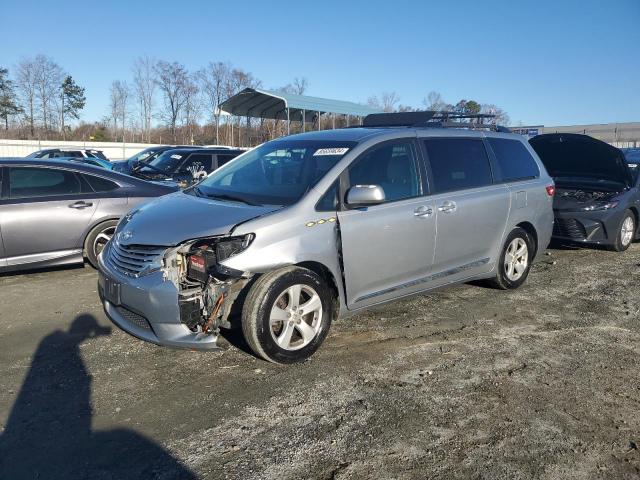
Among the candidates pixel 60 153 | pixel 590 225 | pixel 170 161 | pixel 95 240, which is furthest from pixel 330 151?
pixel 60 153

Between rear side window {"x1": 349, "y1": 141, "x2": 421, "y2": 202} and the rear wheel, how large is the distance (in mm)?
5102

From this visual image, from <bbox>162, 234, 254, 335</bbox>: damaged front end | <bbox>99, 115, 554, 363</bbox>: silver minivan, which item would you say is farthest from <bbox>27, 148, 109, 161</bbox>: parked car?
<bbox>162, 234, 254, 335</bbox>: damaged front end

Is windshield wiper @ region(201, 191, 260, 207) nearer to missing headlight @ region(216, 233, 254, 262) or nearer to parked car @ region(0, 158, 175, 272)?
missing headlight @ region(216, 233, 254, 262)

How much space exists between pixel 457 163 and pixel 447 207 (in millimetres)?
603

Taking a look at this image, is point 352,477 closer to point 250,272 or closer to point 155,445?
point 155,445

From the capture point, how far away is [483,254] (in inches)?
213

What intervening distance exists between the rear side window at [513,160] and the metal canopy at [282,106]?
668 inches

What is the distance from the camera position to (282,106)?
25375 millimetres

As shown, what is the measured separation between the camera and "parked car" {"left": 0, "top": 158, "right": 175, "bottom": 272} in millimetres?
5934

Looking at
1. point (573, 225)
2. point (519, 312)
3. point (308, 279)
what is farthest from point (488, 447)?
point (573, 225)

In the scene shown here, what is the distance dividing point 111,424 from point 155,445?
1.30 feet

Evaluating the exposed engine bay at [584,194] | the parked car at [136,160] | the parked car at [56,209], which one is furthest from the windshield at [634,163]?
the parked car at [136,160]

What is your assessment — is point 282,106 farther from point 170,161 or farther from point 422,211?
point 422,211

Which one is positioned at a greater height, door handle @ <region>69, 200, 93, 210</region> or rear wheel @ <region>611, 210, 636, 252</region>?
door handle @ <region>69, 200, 93, 210</region>
